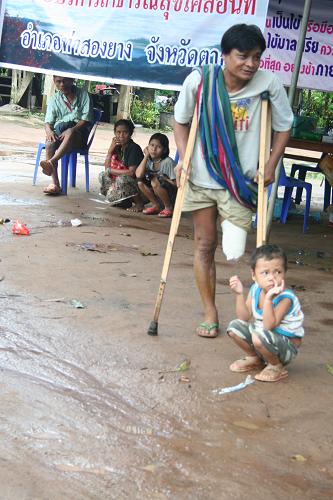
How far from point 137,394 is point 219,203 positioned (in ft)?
4.42

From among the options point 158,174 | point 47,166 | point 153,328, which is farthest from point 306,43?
point 153,328

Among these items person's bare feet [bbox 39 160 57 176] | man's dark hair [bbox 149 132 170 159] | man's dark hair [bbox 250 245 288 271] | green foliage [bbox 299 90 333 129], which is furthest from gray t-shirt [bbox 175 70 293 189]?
green foliage [bbox 299 90 333 129]

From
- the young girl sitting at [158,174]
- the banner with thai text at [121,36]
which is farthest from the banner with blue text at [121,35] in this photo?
the young girl sitting at [158,174]

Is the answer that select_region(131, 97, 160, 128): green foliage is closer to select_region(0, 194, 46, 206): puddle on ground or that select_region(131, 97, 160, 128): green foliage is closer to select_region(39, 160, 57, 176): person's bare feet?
select_region(39, 160, 57, 176): person's bare feet

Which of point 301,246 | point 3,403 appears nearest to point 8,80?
point 301,246

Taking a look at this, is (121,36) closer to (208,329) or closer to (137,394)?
(208,329)

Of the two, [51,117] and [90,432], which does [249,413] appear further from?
[51,117]

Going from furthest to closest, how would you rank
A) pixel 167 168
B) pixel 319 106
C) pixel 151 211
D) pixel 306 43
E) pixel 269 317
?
pixel 319 106, pixel 306 43, pixel 151 211, pixel 167 168, pixel 269 317

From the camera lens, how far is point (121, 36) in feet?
26.5

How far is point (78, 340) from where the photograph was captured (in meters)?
4.48

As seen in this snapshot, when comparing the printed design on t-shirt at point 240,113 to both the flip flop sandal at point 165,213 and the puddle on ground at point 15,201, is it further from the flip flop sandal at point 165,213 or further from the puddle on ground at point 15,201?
the puddle on ground at point 15,201

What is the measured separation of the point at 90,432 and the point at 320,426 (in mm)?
1107

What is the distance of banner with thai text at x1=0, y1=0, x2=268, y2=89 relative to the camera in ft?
24.7

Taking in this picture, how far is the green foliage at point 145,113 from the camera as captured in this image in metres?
26.9
